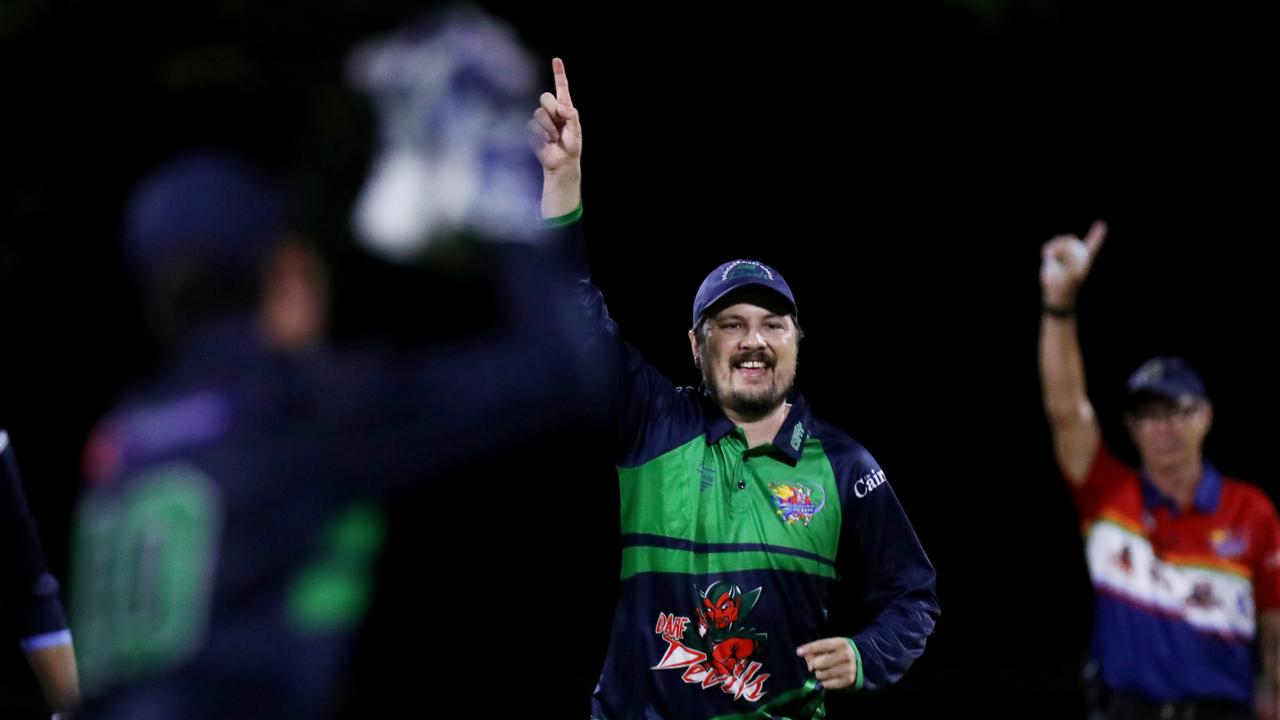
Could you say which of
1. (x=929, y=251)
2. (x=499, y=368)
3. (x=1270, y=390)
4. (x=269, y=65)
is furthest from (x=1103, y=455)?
(x=499, y=368)

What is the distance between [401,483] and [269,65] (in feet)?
15.3

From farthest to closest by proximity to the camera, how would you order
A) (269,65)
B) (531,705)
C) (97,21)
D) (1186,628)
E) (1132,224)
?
(1132,224)
(531,705)
(97,21)
(269,65)
(1186,628)

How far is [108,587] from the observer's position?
2.09 meters

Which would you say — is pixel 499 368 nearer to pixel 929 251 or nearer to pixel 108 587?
pixel 108 587

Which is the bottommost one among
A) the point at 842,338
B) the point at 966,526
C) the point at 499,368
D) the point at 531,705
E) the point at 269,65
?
the point at 531,705

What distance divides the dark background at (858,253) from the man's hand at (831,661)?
363cm

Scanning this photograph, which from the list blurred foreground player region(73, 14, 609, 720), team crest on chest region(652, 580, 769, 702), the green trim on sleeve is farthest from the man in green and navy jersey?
blurred foreground player region(73, 14, 609, 720)

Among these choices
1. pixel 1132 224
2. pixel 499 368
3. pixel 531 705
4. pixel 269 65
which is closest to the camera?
pixel 499 368

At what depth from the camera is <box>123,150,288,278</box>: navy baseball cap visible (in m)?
2.03

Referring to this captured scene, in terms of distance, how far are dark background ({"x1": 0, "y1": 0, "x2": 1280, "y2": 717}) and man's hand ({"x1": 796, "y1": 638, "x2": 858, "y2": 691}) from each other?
3.63 m

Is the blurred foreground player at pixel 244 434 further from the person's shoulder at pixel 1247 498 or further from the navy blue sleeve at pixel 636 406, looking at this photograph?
the person's shoulder at pixel 1247 498

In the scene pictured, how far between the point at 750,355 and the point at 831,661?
91 cm

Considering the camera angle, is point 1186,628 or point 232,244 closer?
point 232,244

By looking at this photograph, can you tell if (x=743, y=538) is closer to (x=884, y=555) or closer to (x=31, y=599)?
(x=884, y=555)
